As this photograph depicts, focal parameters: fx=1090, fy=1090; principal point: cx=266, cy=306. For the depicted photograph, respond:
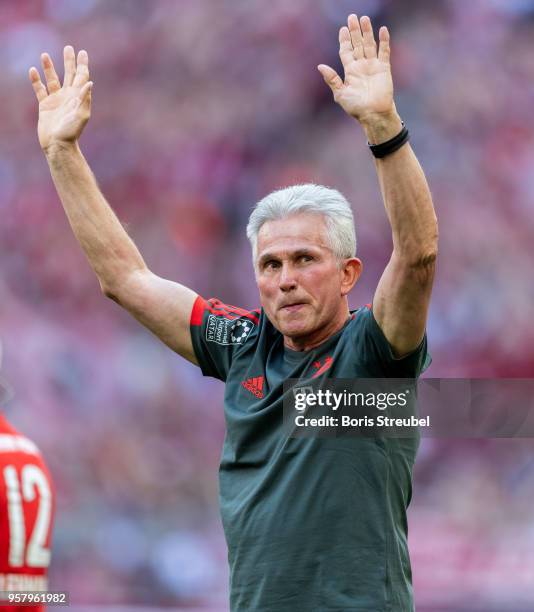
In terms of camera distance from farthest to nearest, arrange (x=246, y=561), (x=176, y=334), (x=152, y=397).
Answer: (x=152, y=397), (x=176, y=334), (x=246, y=561)

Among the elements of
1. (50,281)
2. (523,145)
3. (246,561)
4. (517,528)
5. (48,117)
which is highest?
(523,145)

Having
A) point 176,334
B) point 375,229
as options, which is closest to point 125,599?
point 375,229

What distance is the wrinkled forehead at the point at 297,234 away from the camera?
9.34ft

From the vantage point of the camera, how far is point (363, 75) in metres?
2.67

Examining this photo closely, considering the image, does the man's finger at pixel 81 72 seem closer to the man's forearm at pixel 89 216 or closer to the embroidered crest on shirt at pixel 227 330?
the man's forearm at pixel 89 216

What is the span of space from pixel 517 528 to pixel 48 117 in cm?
458

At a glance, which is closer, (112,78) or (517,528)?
(517,528)

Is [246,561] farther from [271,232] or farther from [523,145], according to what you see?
[523,145]

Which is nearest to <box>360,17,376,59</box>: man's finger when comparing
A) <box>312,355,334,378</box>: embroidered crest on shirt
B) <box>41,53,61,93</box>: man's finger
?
<box>312,355,334,378</box>: embroidered crest on shirt

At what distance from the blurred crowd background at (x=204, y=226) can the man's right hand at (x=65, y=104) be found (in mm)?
4295

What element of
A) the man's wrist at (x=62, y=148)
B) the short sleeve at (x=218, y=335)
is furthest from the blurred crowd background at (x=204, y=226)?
the man's wrist at (x=62, y=148)

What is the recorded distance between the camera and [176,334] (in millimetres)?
3109

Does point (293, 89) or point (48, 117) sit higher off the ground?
point (293, 89)

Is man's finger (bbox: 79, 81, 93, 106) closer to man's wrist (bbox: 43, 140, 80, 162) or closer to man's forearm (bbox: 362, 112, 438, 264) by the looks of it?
man's wrist (bbox: 43, 140, 80, 162)
